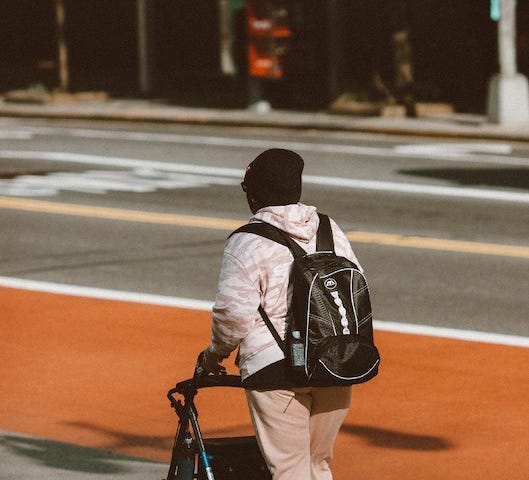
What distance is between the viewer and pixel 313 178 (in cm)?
1961

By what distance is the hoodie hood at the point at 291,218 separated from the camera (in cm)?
520

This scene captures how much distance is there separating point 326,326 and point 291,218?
0.42m

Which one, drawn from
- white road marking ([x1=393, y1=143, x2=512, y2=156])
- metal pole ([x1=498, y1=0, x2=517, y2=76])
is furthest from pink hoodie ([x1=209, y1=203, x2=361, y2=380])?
metal pole ([x1=498, y1=0, x2=517, y2=76])

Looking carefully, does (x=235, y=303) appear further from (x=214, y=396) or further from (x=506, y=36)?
(x=506, y=36)

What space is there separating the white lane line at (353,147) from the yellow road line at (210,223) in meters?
5.84

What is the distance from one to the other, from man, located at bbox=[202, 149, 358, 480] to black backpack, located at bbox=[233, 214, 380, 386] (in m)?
0.06

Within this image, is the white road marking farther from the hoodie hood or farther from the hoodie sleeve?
the hoodie sleeve

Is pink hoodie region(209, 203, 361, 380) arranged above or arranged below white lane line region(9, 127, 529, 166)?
above

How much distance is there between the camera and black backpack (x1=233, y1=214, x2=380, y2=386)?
5.06 meters

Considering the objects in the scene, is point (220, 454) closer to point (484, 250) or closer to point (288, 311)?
point (288, 311)

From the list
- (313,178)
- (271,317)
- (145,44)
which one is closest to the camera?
(271,317)

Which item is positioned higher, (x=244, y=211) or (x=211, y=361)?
(x=211, y=361)

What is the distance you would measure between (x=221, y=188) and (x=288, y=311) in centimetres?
1351

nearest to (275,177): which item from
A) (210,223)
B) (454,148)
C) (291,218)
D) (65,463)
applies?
(291,218)
